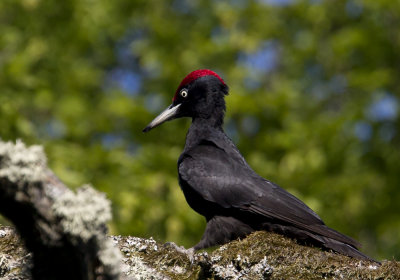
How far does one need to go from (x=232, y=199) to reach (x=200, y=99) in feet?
4.58

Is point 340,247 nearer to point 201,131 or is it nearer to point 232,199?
point 232,199

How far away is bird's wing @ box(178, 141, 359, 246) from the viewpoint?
427 cm

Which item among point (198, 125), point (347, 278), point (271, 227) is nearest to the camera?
point (347, 278)

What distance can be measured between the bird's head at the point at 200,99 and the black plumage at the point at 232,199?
0.03 metres

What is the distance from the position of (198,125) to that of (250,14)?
285 inches

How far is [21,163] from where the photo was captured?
5.56 ft

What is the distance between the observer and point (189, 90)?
569 centimetres

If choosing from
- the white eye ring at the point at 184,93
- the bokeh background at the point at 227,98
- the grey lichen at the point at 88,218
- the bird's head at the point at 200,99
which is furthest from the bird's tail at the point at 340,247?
the bokeh background at the point at 227,98

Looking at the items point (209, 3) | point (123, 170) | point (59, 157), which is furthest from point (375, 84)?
point (59, 157)

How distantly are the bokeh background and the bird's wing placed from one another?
2574 mm

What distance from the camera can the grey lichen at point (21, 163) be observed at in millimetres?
1658

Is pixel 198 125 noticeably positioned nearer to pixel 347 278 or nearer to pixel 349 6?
pixel 347 278

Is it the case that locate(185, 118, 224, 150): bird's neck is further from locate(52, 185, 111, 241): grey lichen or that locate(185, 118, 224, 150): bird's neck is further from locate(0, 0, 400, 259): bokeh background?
locate(52, 185, 111, 241): grey lichen

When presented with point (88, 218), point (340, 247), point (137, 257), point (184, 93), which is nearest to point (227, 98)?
point (184, 93)
